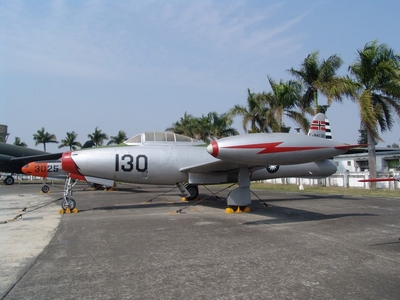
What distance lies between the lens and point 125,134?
69375 millimetres

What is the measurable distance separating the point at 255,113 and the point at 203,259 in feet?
82.3

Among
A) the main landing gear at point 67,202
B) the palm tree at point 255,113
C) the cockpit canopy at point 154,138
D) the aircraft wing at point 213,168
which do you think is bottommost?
the main landing gear at point 67,202

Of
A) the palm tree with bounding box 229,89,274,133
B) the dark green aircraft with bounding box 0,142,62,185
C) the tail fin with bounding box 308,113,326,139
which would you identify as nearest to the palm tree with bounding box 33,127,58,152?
the dark green aircraft with bounding box 0,142,62,185

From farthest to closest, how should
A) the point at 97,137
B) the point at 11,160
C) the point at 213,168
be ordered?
the point at 97,137 < the point at 11,160 < the point at 213,168

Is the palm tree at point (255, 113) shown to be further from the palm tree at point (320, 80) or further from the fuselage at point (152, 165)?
the fuselage at point (152, 165)

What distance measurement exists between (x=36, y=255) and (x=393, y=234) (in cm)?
723

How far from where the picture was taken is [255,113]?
2945 cm

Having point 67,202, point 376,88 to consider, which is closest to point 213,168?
point 67,202

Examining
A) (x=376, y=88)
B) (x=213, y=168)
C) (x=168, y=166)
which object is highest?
(x=376, y=88)

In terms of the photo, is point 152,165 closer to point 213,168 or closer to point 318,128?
point 213,168

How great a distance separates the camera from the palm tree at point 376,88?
21062 millimetres

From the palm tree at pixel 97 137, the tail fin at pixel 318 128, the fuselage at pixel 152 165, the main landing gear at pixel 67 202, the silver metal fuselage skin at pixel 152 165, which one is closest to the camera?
the fuselage at pixel 152 165

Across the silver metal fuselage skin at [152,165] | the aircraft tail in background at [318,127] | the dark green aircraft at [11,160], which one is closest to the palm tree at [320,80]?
the aircraft tail in background at [318,127]

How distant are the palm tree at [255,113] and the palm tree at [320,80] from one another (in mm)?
3504
